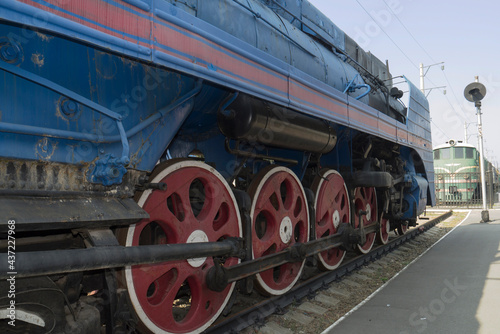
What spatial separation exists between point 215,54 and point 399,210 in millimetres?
5295

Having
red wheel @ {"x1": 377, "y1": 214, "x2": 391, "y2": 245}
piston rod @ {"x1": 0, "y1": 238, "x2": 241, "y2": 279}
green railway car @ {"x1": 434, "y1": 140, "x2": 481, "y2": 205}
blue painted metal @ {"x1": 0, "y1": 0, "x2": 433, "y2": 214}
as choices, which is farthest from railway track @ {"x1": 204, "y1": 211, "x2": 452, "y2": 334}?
green railway car @ {"x1": 434, "y1": 140, "x2": 481, "y2": 205}

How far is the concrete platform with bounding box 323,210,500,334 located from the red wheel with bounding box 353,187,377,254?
654 mm

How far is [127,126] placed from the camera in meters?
2.11

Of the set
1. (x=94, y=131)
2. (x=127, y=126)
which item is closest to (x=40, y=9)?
(x=94, y=131)

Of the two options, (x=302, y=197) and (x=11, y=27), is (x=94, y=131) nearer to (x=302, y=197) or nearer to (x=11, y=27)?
(x=11, y=27)

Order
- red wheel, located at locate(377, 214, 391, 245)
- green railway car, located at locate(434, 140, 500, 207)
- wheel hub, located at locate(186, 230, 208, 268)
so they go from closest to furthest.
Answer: wheel hub, located at locate(186, 230, 208, 268) < red wheel, located at locate(377, 214, 391, 245) < green railway car, located at locate(434, 140, 500, 207)

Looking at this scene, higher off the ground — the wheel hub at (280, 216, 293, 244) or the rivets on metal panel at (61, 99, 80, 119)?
the rivets on metal panel at (61, 99, 80, 119)

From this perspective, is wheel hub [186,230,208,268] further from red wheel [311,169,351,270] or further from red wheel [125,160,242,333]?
red wheel [311,169,351,270]

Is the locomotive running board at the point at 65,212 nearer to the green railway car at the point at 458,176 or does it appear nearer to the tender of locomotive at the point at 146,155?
the tender of locomotive at the point at 146,155

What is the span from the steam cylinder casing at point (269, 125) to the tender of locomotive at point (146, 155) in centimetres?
1

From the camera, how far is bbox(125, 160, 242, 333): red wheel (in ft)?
A: 7.42

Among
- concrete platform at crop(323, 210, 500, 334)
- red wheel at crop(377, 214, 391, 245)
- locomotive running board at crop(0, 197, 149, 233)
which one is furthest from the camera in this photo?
red wheel at crop(377, 214, 391, 245)

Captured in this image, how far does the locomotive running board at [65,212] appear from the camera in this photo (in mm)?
1444

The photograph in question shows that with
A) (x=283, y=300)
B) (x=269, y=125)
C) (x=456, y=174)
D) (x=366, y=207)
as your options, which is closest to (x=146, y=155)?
(x=269, y=125)
